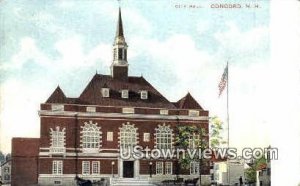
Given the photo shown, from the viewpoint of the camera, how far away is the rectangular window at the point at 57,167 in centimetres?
292

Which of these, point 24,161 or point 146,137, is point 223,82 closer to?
point 146,137

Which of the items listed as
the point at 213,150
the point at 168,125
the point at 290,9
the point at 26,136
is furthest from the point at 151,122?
the point at 290,9

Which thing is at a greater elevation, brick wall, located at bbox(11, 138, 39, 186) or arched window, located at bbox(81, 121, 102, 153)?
arched window, located at bbox(81, 121, 102, 153)

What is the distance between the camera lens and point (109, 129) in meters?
2.96

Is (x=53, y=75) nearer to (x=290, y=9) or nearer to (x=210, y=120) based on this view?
(x=210, y=120)

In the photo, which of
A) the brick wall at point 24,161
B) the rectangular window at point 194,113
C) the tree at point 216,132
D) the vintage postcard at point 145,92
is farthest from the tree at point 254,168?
the brick wall at point 24,161

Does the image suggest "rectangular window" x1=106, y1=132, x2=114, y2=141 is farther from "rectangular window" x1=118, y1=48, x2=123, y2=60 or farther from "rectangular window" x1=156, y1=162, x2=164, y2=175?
"rectangular window" x1=118, y1=48, x2=123, y2=60

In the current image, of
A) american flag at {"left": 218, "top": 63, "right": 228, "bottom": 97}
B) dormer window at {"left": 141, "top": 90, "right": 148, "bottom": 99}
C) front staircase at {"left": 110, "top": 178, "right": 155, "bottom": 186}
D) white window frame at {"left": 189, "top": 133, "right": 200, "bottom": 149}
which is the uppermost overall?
american flag at {"left": 218, "top": 63, "right": 228, "bottom": 97}

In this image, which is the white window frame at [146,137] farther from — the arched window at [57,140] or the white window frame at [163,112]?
the arched window at [57,140]

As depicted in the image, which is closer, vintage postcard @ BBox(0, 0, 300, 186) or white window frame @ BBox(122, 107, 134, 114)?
vintage postcard @ BBox(0, 0, 300, 186)

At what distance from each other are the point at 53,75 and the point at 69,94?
0.10m

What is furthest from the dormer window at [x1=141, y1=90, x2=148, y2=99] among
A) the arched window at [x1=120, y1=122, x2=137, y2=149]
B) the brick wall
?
the brick wall

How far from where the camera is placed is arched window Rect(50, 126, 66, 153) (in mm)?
2895

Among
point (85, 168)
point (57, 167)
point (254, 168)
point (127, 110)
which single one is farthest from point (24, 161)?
point (254, 168)
